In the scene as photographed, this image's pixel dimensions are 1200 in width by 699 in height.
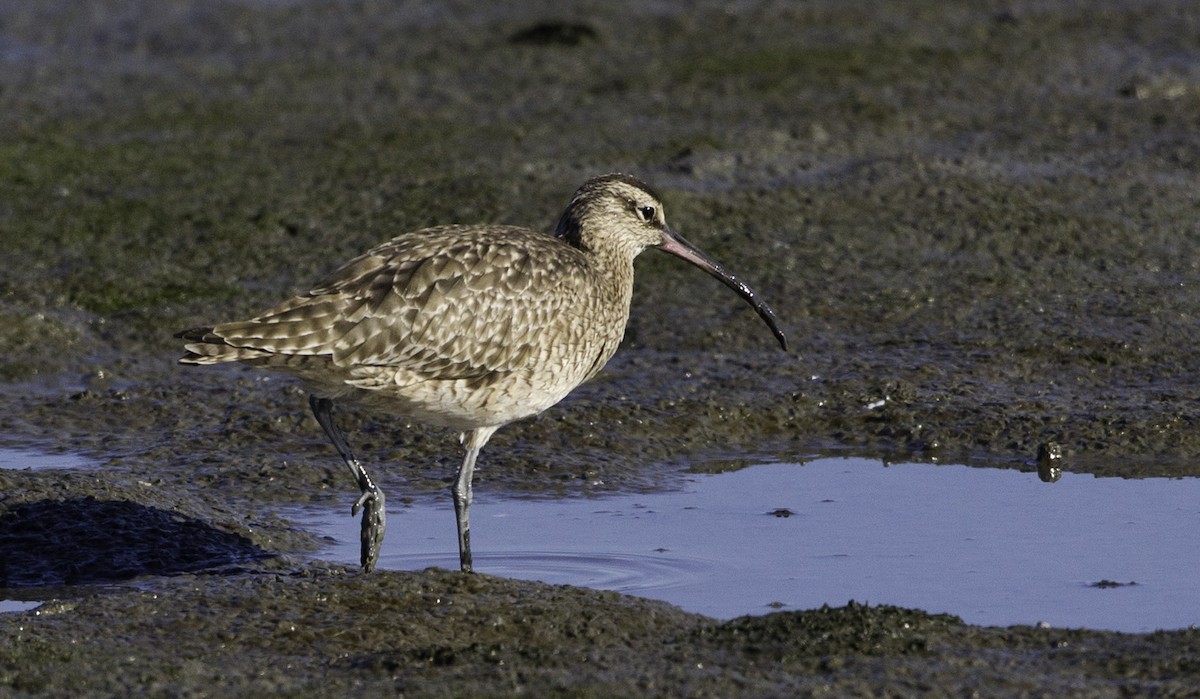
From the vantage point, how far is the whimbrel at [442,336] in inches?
256

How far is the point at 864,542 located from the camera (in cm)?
707

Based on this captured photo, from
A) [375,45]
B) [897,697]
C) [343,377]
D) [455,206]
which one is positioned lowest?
[897,697]

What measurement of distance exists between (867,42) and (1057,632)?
9274 millimetres

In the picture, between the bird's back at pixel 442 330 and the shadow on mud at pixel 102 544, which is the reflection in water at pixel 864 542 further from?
the bird's back at pixel 442 330

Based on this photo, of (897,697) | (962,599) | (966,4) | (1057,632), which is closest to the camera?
(897,697)

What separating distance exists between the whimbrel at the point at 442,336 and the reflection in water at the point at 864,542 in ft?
1.50

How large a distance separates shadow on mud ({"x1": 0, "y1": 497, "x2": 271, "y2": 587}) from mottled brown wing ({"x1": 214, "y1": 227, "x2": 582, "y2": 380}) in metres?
0.94

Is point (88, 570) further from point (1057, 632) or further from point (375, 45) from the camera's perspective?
point (375, 45)

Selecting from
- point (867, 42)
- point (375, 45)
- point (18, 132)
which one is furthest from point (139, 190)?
point (867, 42)

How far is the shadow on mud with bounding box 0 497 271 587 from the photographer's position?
6.73 m

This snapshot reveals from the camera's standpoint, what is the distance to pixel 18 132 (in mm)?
12594

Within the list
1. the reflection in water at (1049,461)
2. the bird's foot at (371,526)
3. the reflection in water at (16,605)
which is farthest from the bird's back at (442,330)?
the reflection in water at (1049,461)

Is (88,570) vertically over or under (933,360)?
under

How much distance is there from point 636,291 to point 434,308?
3173 millimetres
